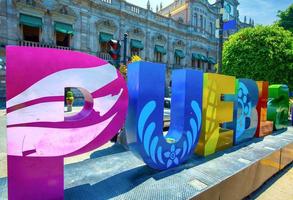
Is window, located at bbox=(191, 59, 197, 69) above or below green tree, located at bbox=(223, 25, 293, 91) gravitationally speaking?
above

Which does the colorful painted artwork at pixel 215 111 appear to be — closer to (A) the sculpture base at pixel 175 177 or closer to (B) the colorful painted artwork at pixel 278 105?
(A) the sculpture base at pixel 175 177

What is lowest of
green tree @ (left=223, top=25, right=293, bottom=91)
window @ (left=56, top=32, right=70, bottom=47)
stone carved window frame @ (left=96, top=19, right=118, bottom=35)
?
green tree @ (left=223, top=25, right=293, bottom=91)

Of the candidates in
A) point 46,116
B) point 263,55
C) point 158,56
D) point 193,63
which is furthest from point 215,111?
point 193,63

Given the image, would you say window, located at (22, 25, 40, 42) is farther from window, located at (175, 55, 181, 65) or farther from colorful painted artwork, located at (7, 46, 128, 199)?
colorful painted artwork, located at (7, 46, 128, 199)

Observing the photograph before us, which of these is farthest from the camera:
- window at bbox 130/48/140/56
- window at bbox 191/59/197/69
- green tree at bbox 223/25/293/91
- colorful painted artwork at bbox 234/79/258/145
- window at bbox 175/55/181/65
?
window at bbox 191/59/197/69

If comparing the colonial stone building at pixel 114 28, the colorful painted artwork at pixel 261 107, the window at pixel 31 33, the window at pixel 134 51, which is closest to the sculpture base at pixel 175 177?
the colorful painted artwork at pixel 261 107

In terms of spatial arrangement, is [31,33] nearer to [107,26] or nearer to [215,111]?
[107,26]

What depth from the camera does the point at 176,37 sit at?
26.0 m

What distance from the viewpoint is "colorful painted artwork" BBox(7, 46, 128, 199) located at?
2.45 metres

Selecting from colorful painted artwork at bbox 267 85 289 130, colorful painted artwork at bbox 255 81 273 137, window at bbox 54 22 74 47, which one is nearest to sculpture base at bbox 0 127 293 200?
colorful painted artwork at bbox 255 81 273 137

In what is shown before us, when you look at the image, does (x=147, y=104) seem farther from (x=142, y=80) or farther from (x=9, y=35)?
(x=9, y=35)

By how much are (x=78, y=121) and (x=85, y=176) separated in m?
1.11

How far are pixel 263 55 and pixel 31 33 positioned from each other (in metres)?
16.3

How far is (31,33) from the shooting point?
17.3 m
